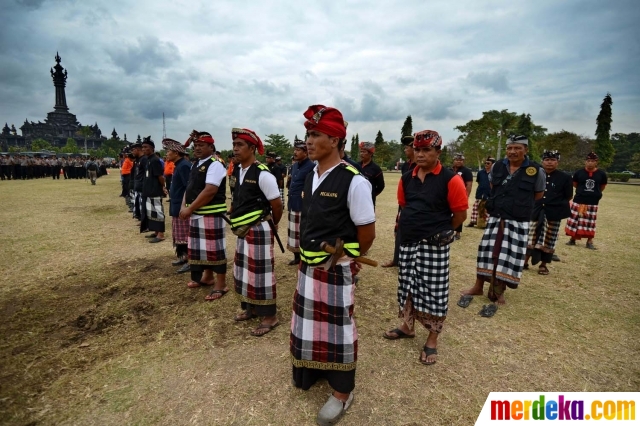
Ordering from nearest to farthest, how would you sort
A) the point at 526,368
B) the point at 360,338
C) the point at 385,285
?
the point at 526,368
the point at 360,338
the point at 385,285

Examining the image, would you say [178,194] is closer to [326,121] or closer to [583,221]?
[326,121]

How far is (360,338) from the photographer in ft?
12.1

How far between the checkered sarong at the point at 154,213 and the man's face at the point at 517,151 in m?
6.98

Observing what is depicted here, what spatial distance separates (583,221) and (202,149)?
898 centimetres

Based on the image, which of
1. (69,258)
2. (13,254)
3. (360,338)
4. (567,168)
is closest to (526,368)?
(360,338)

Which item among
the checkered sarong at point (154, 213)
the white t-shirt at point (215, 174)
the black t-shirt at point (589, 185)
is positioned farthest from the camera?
the black t-shirt at point (589, 185)

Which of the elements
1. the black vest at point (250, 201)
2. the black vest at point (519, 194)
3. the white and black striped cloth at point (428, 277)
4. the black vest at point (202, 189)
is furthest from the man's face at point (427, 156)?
the black vest at point (202, 189)

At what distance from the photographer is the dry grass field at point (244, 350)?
8.64 ft

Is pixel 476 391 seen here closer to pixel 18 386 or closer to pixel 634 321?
pixel 634 321

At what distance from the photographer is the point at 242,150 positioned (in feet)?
12.3

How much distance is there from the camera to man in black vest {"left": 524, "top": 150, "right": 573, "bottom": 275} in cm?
596

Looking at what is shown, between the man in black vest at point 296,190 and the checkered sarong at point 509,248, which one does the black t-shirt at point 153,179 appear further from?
the checkered sarong at point 509,248

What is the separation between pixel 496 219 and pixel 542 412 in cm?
254

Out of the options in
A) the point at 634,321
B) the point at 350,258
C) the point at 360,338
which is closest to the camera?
the point at 350,258
